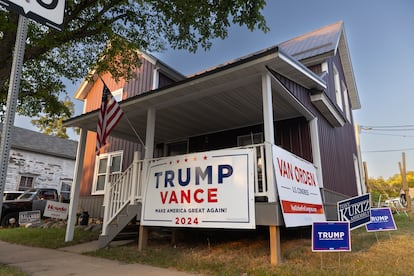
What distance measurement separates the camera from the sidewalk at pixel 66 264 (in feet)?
15.9

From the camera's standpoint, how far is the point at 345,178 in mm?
10938

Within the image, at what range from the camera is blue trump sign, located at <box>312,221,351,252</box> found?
14.7ft

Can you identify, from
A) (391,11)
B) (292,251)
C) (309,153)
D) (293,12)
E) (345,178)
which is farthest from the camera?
(293,12)

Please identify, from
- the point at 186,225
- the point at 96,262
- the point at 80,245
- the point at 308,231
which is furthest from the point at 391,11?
the point at 80,245

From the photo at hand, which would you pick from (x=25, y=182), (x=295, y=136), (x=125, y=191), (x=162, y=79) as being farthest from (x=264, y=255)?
(x=25, y=182)

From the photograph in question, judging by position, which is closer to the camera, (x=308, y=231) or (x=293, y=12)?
(x=308, y=231)

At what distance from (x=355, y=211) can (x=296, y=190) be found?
50.4 inches

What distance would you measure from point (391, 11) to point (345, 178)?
20.5ft

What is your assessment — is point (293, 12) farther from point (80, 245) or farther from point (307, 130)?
point (80, 245)

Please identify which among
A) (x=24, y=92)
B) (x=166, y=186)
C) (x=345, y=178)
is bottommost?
(x=166, y=186)

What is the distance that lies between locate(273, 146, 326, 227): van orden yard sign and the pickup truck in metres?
11.5

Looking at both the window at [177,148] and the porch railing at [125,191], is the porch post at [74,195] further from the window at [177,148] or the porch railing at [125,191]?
the window at [177,148]

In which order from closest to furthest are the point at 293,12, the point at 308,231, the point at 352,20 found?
the point at 308,231 < the point at 293,12 < the point at 352,20

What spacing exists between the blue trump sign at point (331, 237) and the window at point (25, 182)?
1882cm
